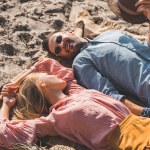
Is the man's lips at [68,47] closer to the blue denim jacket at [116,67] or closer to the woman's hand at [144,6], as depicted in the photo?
the blue denim jacket at [116,67]

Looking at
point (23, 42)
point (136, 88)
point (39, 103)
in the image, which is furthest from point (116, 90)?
point (23, 42)

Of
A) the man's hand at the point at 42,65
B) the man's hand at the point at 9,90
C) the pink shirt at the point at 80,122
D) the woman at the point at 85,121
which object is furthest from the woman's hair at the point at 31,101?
the man's hand at the point at 42,65

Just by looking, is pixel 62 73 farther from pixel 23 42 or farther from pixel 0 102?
pixel 23 42

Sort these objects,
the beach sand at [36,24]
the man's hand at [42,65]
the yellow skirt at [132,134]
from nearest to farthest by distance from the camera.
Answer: the yellow skirt at [132,134]
the man's hand at [42,65]
the beach sand at [36,24]

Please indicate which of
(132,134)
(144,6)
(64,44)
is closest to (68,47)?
(64,44)

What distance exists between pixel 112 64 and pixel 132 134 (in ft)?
2.85

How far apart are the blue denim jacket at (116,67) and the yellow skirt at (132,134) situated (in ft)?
1.36

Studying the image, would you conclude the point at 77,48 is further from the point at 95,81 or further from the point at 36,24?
the point at 36,24

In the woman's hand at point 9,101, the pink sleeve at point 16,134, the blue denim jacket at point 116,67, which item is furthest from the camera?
the woman's hand at point 9,101

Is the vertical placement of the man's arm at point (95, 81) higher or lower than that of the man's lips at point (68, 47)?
lower

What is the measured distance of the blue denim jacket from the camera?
12.5ft

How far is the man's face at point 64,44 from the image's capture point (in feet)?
13.8

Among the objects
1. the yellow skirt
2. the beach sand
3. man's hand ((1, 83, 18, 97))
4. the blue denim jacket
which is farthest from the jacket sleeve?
the beach sand

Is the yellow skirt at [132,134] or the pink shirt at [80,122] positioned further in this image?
the pink shirt at [80,122]
